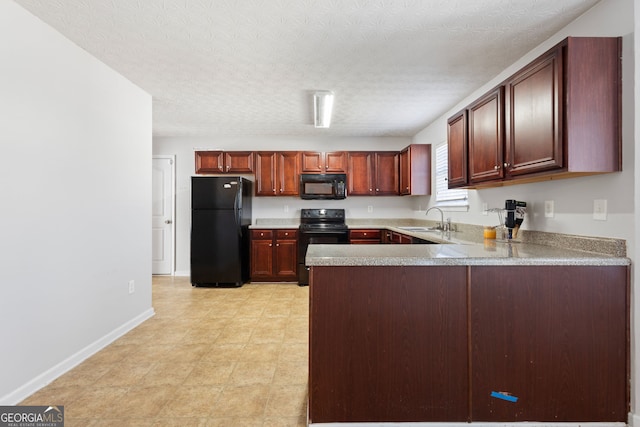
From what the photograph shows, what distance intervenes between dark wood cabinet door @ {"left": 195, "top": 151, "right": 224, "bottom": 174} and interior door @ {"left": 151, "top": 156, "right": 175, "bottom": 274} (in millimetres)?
595

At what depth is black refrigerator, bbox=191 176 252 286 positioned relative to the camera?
181 inches

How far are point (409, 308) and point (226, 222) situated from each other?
11.6ft

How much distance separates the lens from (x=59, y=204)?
2195 mm

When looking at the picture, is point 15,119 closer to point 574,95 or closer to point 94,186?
point 94,186

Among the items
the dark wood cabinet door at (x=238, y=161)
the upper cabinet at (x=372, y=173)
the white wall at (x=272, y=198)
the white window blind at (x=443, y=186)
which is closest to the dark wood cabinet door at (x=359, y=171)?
the upper cabinet at (x=372, y=173)

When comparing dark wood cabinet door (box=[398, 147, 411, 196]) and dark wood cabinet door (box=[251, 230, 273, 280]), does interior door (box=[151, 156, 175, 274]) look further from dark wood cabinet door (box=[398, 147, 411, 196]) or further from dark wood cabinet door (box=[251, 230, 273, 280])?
dark wood cabinet door (box=[398, 147, 411, 196])

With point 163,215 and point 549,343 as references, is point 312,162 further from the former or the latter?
point 549,343

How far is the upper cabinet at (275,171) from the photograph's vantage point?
504cm

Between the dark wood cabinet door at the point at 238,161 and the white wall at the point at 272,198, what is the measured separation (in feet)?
0.87

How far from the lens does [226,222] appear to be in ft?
15.1

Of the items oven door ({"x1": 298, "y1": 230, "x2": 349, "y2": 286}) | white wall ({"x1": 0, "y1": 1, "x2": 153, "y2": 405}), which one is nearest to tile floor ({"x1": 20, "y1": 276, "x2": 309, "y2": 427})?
white wall ({"x1": 0, "y1": 1, "x2": 153, "y2": 405})

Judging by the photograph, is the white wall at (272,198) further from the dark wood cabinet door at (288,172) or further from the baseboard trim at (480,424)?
the baseboard trim at (480,424)

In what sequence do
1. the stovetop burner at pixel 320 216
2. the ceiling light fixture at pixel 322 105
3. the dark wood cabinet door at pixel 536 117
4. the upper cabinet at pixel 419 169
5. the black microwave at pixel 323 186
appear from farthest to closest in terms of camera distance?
the stovetop burner at pixel 320 216, the black microwave at pixel 323 186, the upper cabinet at pixel 419 169, the ceiling light fixture at pixel 322 105, the dark wood cabinet door at pixel 536 117

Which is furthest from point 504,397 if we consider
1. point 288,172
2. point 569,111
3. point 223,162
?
point 223,162
